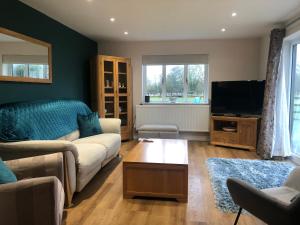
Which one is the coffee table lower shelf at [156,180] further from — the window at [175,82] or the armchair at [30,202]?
the window at [175,82]

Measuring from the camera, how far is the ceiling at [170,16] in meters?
2.97

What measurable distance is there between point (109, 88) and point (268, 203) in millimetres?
4063

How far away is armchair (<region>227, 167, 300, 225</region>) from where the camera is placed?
124 cm

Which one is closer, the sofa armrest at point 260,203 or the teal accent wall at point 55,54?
the sofa armrest at point 260,203

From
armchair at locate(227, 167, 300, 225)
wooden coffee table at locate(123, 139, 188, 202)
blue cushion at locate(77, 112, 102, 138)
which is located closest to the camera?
armchair at locate(227, 167, 300, 225)

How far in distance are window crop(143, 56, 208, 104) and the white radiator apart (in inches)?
9.2

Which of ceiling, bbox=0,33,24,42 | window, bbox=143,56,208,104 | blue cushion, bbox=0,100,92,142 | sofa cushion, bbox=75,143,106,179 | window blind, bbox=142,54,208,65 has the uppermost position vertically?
window blind, bbox=142,54,208,65

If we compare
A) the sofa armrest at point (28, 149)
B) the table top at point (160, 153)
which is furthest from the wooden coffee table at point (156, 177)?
the sofa armrest at point (28, 149)

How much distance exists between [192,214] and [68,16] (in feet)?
10.4

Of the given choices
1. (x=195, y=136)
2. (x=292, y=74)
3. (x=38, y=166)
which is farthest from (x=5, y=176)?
(x=195, y=136)

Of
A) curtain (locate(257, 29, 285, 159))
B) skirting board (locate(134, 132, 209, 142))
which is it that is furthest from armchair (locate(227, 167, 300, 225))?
skirting board (locate(134, 132, 209, 142))

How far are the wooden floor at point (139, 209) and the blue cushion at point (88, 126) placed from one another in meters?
0.85

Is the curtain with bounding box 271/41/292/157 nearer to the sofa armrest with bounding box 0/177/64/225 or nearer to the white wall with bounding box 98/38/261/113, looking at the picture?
the white wall with bounding box 98/38/261/113

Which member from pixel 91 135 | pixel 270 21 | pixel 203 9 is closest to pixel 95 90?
pixel 91 135
